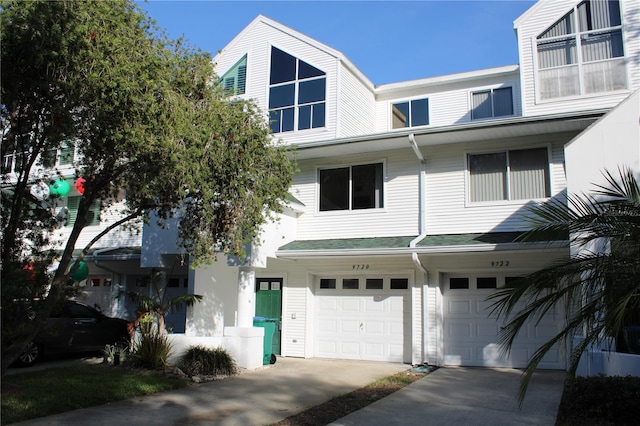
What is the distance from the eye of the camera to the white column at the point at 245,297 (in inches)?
500

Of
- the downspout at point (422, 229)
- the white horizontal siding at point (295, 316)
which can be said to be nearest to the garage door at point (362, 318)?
the white horizontal siding at point (295, 316)

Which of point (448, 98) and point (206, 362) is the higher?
point (448, 98)

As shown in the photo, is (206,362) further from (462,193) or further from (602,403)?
(602,403)

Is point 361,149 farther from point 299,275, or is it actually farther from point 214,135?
point 214,135

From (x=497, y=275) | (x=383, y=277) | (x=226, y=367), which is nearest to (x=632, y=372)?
(x=497, y=275)

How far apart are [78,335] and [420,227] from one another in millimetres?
9284

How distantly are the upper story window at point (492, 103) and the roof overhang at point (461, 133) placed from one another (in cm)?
478

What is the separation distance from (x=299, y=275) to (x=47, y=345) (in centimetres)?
656

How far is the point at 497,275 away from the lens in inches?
524

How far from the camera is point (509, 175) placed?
43.7 ft

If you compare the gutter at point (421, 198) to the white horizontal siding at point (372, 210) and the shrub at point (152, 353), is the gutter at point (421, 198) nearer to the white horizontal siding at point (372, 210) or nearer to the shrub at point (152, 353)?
Result: the white horizontal siding at point (372, 210)

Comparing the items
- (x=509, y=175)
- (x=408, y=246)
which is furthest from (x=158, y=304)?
(x=509, y=175)

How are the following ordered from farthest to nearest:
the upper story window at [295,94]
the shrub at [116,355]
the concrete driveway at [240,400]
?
the upper story window at [295,94] < the shrub at [116,355] < the concrete driveway at [240,400]

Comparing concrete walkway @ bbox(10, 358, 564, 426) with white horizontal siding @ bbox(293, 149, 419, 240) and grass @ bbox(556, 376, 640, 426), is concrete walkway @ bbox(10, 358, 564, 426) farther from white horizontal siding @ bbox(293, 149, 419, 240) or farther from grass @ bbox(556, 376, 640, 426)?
white horizontal siding @ bbox(293, 149, 419, 240)
